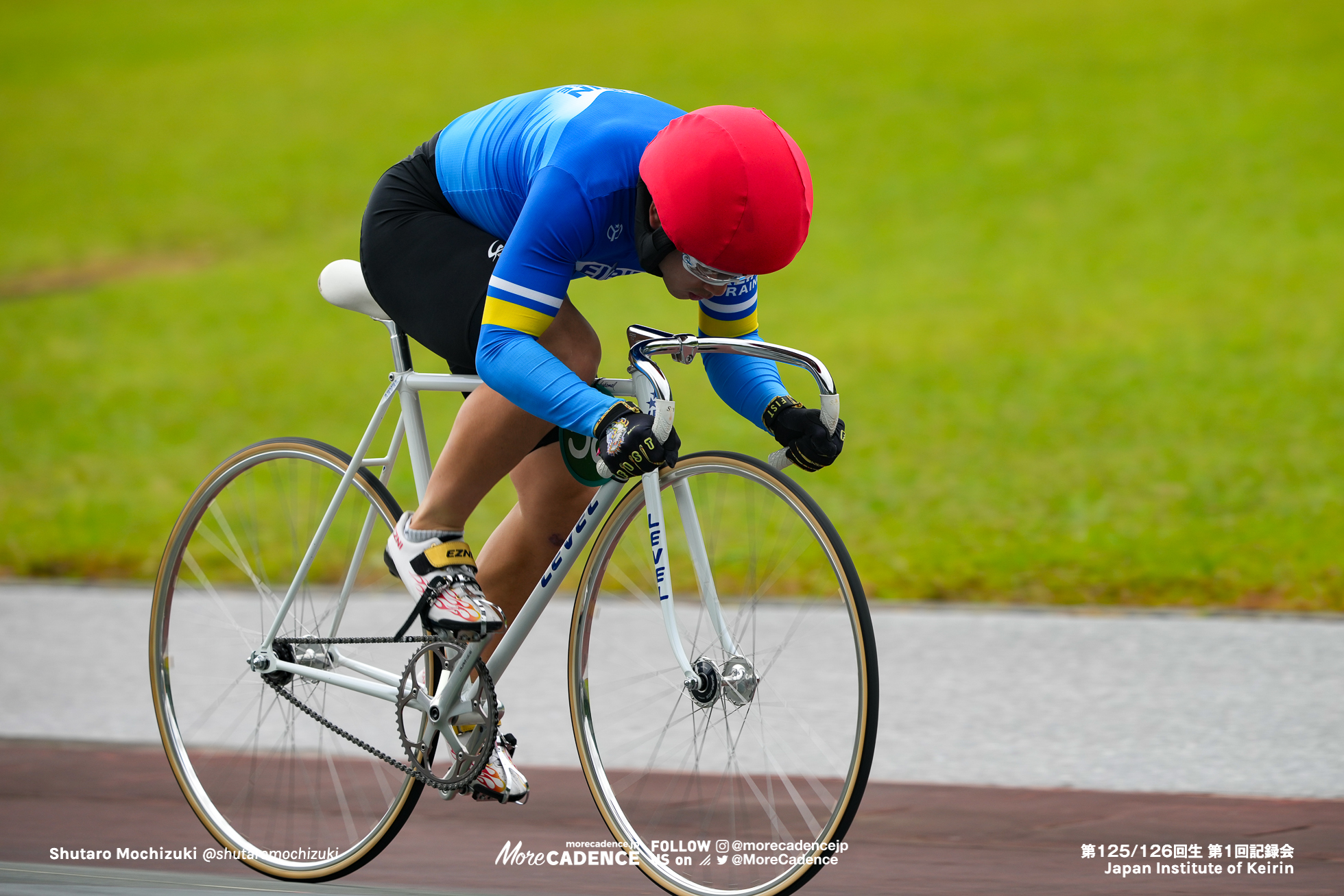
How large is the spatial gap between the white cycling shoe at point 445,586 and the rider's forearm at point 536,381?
0.45 m

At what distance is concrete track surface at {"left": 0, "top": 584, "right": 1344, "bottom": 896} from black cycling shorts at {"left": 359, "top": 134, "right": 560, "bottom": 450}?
1.28 metres

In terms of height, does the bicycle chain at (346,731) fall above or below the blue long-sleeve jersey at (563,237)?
below

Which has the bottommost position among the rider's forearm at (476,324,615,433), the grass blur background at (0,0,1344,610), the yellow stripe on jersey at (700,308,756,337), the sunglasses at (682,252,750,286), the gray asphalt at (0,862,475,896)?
the gray asphalt at (0,862,475,896)

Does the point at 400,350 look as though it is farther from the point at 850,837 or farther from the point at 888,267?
the point at 888,267

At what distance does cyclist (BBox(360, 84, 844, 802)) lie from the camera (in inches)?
112

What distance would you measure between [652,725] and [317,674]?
4.03ft

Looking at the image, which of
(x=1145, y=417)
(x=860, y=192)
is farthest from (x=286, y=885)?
(x=860, y=192)

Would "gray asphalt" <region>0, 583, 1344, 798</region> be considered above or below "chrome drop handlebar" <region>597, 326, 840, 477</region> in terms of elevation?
below

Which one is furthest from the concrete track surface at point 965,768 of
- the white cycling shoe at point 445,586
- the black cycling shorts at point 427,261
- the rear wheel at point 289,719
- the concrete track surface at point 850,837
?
the black cycling shorts at point 427,261

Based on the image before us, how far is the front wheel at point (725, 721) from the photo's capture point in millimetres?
2844

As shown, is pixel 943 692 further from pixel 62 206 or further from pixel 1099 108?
pixel 62 206

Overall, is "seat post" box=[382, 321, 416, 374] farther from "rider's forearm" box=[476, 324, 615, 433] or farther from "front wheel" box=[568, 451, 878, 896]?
"front wheel" box=[568, 451, 878, 896]

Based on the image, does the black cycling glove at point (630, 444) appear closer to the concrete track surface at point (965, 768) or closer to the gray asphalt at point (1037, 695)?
the concrete track surface at point (965, 768)

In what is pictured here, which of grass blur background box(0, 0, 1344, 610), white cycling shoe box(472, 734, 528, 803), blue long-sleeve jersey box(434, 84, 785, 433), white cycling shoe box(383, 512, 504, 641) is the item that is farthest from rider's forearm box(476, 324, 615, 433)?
grass blur background box(0, 0, 1344, 610)
